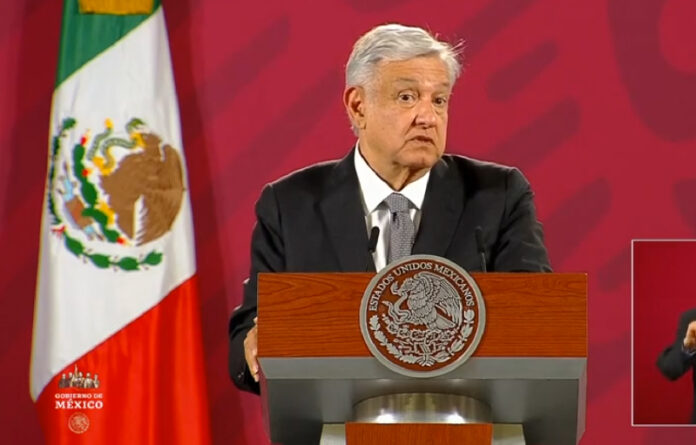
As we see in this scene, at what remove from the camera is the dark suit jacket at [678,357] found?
4.52 m

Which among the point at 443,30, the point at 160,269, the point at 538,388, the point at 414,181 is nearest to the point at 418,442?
the point at 538,388

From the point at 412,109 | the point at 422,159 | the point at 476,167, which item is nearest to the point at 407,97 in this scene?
the point at 412,109

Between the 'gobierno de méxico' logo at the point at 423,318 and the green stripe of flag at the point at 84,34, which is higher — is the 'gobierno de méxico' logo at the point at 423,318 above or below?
below

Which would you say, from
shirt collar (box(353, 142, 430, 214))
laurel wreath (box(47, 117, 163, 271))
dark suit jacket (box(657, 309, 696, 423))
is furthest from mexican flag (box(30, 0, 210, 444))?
dark suit jacket (box(657, 309, 696, 423))

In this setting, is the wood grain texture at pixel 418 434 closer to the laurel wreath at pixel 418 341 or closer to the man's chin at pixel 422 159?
the laurel wreath at pixel 418 341

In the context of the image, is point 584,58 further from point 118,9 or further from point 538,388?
point 538,388

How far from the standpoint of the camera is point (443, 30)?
463cm

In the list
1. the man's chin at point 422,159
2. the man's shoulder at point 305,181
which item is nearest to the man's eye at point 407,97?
the man's chin at point 422,159

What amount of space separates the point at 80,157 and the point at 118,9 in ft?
1.68

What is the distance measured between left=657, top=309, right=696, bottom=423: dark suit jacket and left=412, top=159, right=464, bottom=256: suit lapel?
1.60m

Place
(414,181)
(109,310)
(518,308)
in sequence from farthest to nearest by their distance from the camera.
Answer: (109,310), (414,181), (518,308)

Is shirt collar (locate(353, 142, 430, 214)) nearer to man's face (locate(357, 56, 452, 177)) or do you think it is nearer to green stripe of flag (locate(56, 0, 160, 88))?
man's face (locate(357, 56, 452, 177))

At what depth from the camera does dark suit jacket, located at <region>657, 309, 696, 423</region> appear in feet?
14.8

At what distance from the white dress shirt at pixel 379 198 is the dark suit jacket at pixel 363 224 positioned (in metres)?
0.03
